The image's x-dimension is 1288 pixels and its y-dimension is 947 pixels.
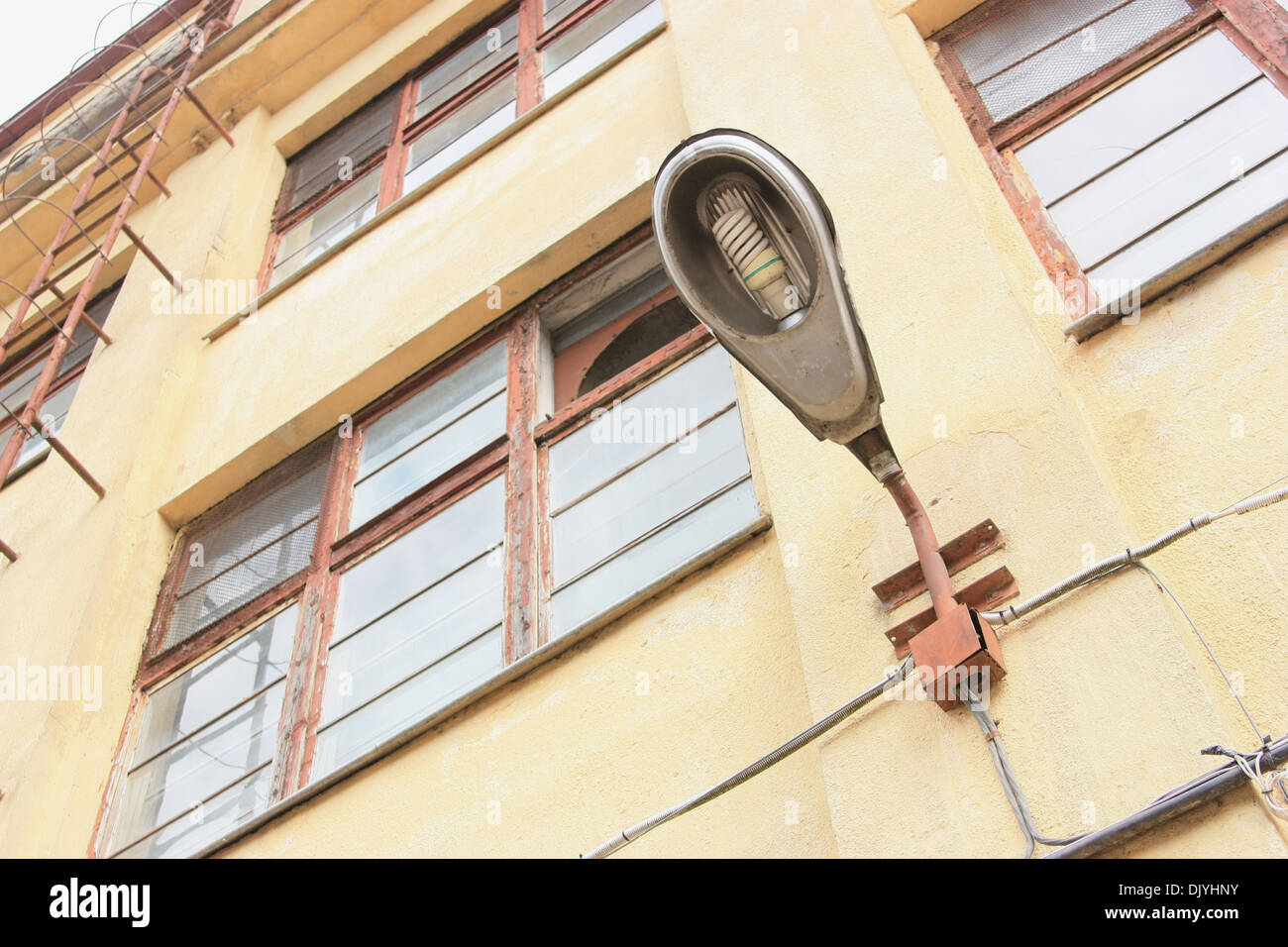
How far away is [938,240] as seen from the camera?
3988 mm

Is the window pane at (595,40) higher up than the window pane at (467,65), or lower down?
lower down

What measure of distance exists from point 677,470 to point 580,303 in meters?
1.64

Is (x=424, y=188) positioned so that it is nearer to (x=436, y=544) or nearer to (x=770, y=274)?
(x=436, y=544)

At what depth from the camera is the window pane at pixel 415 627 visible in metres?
4.66

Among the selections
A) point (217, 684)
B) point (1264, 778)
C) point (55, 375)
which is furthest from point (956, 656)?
point (55, 375)

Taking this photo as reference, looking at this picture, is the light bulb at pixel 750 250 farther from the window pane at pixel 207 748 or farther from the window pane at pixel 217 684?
the window pane at pixel 217 684

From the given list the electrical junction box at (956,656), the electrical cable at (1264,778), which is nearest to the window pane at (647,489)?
the electrical junction box at (956,656)

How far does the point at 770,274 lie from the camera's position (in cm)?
283

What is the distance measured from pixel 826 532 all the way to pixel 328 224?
5.78m

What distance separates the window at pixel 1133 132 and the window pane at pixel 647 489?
4.23 ft

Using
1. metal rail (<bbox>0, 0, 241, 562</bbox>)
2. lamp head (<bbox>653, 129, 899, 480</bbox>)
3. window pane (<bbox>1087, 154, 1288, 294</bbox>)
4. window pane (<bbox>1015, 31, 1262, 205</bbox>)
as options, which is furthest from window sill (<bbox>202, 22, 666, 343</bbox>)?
lamp head (<bbox>653, 129, 899, 480</bbox>)

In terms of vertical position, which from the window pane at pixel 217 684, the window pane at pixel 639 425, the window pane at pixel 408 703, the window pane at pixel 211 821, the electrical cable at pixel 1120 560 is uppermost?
the electrical cable at pixel 1120 560

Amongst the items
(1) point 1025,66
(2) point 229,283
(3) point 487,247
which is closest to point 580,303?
(3) point 487,247
